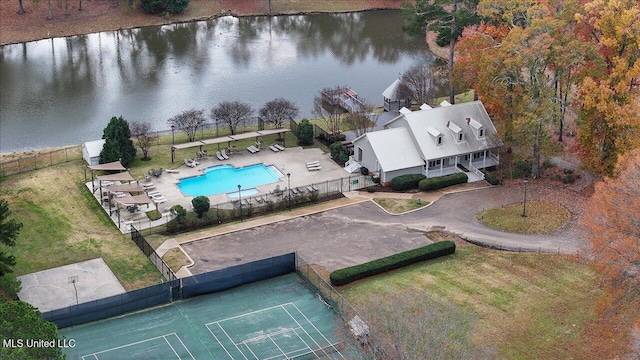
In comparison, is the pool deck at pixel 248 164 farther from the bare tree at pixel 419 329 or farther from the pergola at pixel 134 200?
the bare tree at pixel 419 329

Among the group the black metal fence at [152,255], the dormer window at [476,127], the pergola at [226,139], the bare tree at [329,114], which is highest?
the dormer window at [476,127]

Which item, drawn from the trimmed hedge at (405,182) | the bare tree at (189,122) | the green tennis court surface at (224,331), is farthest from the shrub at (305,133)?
the green tennis court surface at (224,331)

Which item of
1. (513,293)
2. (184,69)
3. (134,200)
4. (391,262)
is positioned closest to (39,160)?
(134,200)

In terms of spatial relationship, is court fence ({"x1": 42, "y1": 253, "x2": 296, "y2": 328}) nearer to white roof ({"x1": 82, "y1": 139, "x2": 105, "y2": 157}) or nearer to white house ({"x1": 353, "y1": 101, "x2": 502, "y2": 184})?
white house ({"x1": 353, "y1": 101, "x2": 502, "y2": 184})

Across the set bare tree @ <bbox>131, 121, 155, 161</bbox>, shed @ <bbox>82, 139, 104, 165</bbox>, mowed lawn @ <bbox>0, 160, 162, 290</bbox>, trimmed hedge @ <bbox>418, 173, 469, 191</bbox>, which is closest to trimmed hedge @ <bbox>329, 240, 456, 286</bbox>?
trimmed hedge @ <bbox>418, 173, 469, 191</bbox>

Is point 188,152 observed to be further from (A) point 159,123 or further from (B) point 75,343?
(B) point 75,343

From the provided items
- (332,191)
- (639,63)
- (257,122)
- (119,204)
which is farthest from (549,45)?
(119,204)

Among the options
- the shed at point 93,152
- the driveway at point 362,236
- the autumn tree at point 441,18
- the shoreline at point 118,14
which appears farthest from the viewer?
the shoreline at point 118,14
